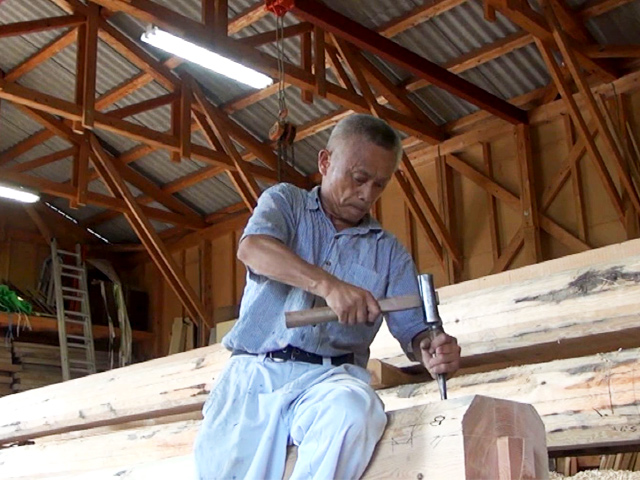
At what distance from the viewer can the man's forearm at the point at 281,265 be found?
2.62 meters

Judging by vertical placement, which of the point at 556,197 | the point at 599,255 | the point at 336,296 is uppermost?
the point at 556,197

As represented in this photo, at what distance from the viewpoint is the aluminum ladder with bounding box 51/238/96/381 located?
15.0m

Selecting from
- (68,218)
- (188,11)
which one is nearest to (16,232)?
(68,218)

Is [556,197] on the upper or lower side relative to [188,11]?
lower

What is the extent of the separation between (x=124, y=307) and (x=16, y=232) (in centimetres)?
253

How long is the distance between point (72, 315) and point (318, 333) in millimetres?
13834

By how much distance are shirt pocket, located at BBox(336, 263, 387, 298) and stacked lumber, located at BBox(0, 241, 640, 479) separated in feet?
1.38

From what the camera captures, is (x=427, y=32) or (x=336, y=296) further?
(x=427, y=32)

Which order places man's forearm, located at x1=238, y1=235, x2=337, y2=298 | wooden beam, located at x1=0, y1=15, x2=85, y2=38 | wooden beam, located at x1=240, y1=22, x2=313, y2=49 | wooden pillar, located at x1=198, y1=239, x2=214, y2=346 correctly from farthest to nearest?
wooden pillar, located at x1=198, y1=239, x2=214, y2=346 → wooden beam, located at x1=0, y1=15, x2=85, y2=38 → wooden beam, located at x1=240, y1=22, x2=313, y2=49 → man's forearm, located at x1=238, y1=235, x2=337, y2=298

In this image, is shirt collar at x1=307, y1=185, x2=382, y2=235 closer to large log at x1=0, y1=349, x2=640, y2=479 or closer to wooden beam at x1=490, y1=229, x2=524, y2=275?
large log at x1=0, y1=349, x2=640, y2=479

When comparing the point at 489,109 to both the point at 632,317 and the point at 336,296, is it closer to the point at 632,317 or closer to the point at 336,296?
the point at 632,317

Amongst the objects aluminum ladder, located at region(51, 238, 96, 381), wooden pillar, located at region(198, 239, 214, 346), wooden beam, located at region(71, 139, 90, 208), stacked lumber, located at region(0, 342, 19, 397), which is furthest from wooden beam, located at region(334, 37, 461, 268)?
stacked lumber, located at region(0, 342, 19, 397)

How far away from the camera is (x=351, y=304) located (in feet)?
8.34

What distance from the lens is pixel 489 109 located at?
11.5 meters
